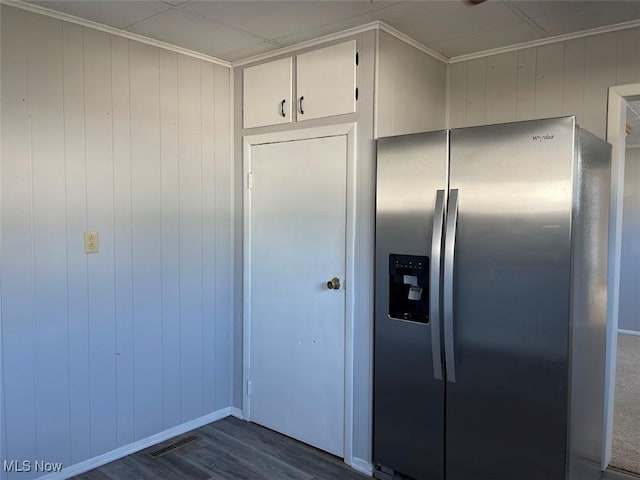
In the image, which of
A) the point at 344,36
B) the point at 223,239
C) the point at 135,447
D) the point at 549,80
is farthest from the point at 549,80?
the point at 135,447

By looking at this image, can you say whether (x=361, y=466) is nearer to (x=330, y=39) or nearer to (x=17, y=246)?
(x=17, y=246)

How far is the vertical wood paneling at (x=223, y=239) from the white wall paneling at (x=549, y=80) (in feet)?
4.76

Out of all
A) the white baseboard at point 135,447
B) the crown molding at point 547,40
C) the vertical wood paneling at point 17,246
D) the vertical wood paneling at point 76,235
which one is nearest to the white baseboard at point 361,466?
the white baseboard at point 135,447

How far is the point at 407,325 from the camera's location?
7.78ft

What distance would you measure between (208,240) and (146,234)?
431 mm

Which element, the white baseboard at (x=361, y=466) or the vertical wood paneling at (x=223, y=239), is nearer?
the white baseboard at (x=361, y=466)

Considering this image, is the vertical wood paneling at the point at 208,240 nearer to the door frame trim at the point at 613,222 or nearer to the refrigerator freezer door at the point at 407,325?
the refrigerator freezer door at the point at 407,325

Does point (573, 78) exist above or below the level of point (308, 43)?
below

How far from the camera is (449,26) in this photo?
2.51 m

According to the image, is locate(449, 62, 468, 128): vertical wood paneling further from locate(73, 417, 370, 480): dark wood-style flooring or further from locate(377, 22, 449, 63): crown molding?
locate(73, 417, 370, 480): dark wood-style flooring

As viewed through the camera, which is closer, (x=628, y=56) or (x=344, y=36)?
(x=628, y=56)

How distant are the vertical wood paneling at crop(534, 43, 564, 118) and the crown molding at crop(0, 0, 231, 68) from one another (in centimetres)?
188

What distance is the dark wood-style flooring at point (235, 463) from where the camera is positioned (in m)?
2.60

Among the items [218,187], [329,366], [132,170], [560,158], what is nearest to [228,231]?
[218,187]
